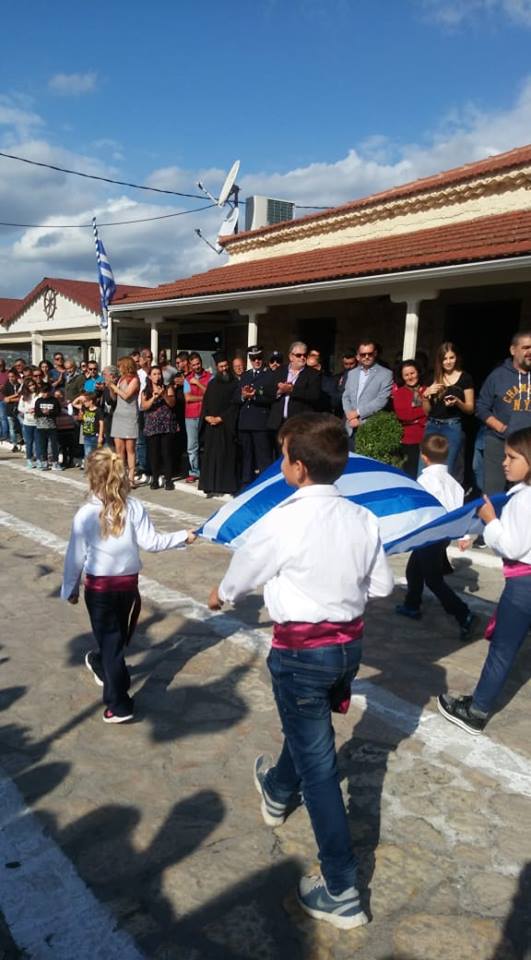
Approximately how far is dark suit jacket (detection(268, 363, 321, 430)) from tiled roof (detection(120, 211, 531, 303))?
1985 mm

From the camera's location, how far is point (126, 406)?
10.6m

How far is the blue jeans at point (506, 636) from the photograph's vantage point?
11.1 feet

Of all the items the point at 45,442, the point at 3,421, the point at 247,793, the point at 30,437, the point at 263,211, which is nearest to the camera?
the point at 247,793

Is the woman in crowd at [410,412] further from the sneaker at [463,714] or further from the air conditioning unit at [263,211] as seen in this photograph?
the air conditioning unit at [263,211]

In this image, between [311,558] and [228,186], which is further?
[228,186]

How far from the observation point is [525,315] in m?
10.5

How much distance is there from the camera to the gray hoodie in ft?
21.5

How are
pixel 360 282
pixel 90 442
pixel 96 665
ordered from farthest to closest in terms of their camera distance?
pixel 90 442 → pixel 360 282 → pixel 96 665

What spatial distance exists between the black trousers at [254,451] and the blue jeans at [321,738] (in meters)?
7.10

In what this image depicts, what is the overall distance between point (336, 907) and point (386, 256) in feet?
31.4

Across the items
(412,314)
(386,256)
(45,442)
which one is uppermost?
(386,256)

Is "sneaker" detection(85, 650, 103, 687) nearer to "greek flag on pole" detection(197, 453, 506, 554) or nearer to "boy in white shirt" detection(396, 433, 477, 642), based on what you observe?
"greek flag on pole" detection(197, 453, 506, 554)

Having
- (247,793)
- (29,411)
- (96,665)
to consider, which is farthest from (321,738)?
(29,411)

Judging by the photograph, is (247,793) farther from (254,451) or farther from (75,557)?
(254,451)
